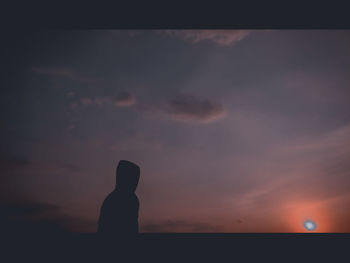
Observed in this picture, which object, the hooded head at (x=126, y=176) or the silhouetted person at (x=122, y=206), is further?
the hooded head at (x=126, y=176)

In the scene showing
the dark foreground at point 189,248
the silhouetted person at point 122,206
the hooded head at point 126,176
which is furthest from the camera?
the hooded head at point 126,176

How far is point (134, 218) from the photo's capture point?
479 cm

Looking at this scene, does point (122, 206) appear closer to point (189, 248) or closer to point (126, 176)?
point (126, 176)

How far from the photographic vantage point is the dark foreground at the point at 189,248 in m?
2.76

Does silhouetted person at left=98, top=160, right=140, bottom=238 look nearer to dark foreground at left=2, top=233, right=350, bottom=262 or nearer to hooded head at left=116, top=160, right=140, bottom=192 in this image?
hooded head at left=116, top=160, right=140, bottom=192

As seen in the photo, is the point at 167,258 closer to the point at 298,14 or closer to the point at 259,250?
the point at 259,250

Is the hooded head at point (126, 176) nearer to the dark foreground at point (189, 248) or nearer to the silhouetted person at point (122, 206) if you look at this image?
the silhouetted person at point (122, 206)

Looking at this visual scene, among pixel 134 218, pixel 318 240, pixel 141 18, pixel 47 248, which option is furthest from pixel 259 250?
pixel 141 18

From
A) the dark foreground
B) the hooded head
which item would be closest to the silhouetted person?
the hooded head

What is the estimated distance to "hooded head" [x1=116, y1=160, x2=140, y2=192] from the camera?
197 inches

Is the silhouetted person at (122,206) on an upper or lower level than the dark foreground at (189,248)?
upper

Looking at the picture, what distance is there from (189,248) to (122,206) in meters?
2.20

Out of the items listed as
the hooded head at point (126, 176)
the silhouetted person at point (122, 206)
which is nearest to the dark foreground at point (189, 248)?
the silhouetted person at point (122, 206)

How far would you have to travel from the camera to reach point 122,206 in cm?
473
